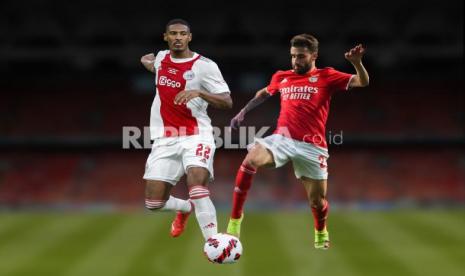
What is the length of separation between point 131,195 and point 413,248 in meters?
12.9

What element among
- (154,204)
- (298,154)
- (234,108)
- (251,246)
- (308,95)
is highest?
(308,95)

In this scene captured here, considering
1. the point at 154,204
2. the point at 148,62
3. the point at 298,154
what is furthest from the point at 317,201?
the point at 148,62

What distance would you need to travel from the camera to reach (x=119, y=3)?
23844mm

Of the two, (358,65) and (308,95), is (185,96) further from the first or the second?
(358,65)

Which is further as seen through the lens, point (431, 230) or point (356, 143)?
point (356, 143)

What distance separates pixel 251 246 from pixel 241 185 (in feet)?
31.2

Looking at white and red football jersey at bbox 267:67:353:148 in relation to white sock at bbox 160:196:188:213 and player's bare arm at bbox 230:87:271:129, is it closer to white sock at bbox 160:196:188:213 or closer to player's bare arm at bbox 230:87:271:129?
player's bare arm at bbox 230:87:271:129

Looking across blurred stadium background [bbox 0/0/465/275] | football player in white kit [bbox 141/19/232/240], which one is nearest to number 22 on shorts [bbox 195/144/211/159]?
football player in white kit [bbox 141/19/232/240]

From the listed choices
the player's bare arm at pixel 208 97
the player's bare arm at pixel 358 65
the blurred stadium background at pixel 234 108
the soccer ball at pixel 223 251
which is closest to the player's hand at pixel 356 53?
the player's bare arm at pixel 358 65

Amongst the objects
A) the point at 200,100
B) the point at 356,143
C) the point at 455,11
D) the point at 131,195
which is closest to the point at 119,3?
the point at 131,195

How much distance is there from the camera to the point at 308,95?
20.6 ft

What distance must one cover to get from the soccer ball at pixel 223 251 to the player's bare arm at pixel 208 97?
1.28 meters

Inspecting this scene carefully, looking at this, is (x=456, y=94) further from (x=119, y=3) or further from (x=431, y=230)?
(x=119, y=3)

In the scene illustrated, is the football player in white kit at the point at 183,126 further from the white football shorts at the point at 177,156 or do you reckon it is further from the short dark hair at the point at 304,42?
the short dark hair at the point at 304,42
